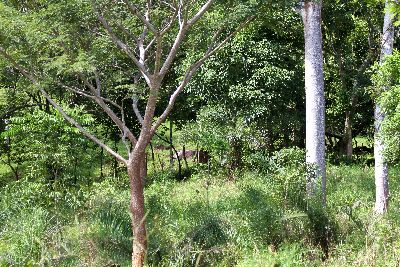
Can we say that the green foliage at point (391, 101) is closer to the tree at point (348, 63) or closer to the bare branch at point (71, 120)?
the bare branch at point (71, 120)

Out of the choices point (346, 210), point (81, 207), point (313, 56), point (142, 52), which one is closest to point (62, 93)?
point (81, 207)

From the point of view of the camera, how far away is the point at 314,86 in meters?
8.40

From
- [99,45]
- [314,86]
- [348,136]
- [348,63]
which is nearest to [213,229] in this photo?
[314,86]

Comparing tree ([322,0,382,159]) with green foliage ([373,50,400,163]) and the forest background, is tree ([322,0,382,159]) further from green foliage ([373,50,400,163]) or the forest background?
green foliage ([373,50,400,163])

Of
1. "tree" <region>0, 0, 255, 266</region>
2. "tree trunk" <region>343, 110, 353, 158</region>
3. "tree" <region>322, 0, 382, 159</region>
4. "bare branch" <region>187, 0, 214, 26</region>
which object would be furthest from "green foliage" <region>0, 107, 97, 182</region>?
"tree trunk" <region>343, 110, 353, 158</region>

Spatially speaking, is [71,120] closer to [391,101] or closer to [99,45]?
[99,45]

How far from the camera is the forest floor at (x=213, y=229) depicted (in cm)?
639

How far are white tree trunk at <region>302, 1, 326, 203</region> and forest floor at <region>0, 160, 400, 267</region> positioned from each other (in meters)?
0.75

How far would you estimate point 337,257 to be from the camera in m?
A: 6.52

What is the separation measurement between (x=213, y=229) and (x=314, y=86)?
9.76 feet

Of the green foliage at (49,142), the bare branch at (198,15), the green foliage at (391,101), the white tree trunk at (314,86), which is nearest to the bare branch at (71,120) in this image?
the green foliage at (49,142)

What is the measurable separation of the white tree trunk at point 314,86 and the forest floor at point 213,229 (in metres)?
0.75

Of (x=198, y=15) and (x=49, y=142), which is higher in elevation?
(x=198, y=15)

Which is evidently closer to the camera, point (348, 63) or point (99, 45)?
point (99, 45)
